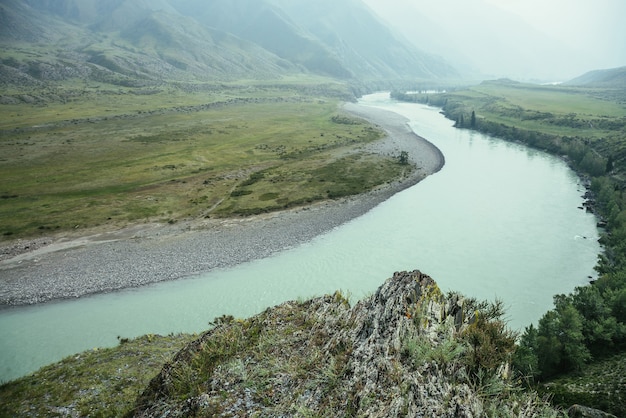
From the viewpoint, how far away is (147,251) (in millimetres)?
54969

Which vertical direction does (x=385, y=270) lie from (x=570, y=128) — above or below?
below

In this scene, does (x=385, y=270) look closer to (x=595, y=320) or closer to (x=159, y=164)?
(x=595, y=320)

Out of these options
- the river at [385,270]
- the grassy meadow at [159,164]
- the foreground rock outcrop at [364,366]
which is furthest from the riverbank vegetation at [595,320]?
the grassy meadow at [159,164]

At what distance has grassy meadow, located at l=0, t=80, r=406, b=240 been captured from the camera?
7006 centimetres

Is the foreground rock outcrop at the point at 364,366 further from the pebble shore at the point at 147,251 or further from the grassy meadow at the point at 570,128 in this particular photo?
the grassy meadow at the point at 570,128

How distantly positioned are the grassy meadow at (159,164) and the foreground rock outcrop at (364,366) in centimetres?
5384

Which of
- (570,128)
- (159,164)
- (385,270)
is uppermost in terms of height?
(570,128)

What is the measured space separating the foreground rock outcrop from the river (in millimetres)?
11198

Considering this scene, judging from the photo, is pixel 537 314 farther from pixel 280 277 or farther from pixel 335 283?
pixel 280 277

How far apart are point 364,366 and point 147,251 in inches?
1976

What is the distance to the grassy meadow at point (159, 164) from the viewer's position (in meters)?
70.1

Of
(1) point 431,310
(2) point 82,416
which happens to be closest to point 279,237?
(2) point 82,416

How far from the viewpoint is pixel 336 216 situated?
69.1m

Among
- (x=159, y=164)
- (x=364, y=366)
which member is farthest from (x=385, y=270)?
(x=159, y=164)
